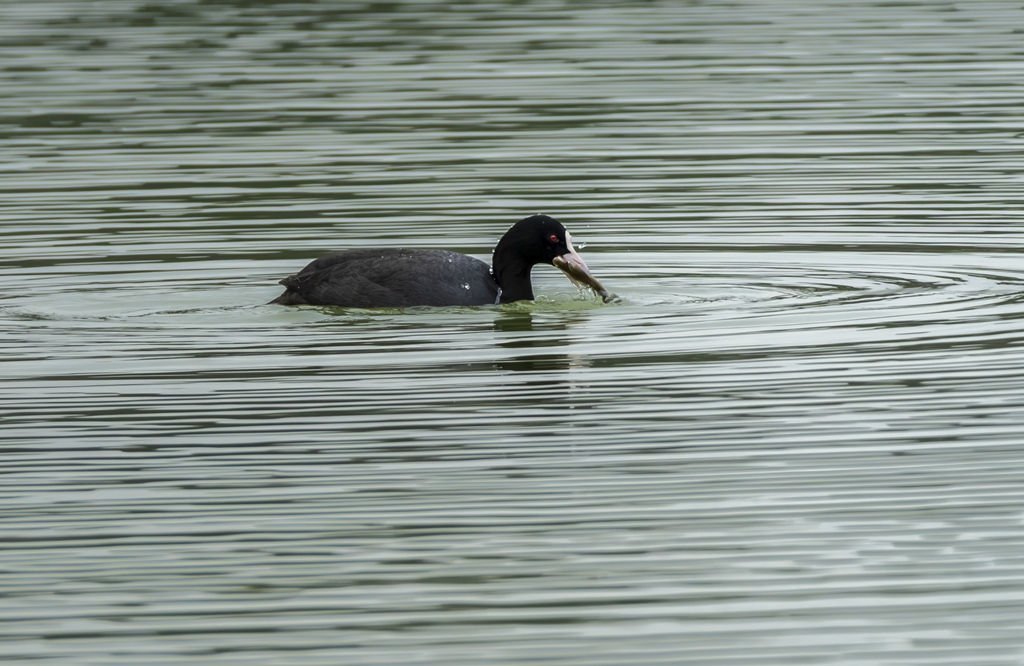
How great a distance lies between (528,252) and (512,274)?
0.17 m

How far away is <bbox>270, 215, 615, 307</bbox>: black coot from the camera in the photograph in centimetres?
1191

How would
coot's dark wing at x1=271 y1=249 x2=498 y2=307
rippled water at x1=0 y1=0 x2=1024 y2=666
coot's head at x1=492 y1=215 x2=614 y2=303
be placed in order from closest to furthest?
rippled water at x1=0 y1=0 x2=1024 y2=666 < coot's dark wing at x1=271 y1=249 x2=498 y2=307 < coot's head at x1=492 y1=215 x2=614 y2=303

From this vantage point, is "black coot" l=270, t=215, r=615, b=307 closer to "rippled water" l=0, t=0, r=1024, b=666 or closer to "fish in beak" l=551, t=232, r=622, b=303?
"fish in beak" l=551, t=232, r=622, b=303

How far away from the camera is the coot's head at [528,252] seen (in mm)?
12148

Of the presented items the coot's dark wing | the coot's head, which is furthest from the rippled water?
the coot's head

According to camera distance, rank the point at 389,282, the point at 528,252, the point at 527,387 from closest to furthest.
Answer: the point at 527,387 → the point at 389,282 → the point at 528,252

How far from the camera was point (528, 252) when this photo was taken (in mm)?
12203

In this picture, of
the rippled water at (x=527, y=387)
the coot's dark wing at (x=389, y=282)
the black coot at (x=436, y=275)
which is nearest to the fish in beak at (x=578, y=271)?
the black coot at (x=436, y=275)

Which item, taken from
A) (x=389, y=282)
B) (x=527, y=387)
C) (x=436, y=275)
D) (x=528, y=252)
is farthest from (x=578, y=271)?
(x=527, y=387)

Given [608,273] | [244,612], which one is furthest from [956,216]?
[244,612]

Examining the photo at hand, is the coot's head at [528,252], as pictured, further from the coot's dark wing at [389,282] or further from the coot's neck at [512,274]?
the coot's dark wing at [389,282]

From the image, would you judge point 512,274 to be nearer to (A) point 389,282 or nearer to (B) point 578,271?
(B) point 578,271

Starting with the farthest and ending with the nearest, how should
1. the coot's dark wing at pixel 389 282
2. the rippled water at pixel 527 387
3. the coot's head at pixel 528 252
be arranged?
the coot's head at pixel 528 252, the coot's dark wing at pixel 389 282, the rippled water at pixel 527 387

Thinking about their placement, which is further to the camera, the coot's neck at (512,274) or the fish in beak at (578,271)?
the coot's neck at (512,274)
